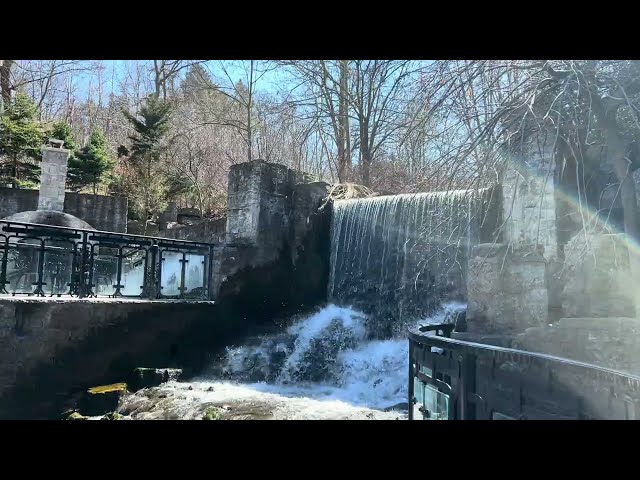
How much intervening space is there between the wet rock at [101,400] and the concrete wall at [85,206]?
364 inches

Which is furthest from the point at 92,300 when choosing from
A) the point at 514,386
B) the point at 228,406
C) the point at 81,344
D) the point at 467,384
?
the point at 514,386

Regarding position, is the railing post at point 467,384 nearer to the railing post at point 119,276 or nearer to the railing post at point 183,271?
the railing post at point 119,276

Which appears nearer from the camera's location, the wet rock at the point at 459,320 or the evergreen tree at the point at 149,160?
the wet rock at the point at 459,320

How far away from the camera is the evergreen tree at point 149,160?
60.9 feet

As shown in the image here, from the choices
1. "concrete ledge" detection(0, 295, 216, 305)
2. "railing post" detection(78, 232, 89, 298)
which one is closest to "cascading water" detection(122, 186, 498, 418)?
"concrete ledge" detection(0, 295, 216, 305)

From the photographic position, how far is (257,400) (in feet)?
23.3

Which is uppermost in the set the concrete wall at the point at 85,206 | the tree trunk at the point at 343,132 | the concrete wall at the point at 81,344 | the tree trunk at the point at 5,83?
the tree trunk at the point at 5,83

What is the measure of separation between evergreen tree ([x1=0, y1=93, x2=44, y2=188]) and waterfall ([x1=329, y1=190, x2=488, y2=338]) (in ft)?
41.4

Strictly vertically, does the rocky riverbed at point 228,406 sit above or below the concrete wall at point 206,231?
below

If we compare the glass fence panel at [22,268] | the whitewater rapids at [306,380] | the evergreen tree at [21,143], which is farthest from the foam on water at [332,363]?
the evergreen tree at [21,143]

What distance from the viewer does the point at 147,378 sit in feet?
26.4

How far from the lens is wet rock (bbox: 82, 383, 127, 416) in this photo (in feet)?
23.6

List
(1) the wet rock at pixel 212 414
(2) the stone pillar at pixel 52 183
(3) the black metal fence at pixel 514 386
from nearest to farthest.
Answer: (3) the black metal fence at pixel 514 386, (1) the wet rock at pixel 212 414, (2) the stone pillar at pixel 52 183
